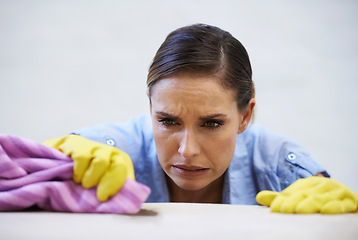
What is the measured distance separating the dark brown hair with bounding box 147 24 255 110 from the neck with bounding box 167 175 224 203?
31 centimetres

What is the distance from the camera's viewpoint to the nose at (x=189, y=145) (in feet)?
2.82

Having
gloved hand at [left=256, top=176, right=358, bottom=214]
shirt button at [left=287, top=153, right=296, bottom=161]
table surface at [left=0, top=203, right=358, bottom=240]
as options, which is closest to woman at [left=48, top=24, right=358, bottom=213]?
shirt button at [left=287, top=153, right=296, bottom=161]

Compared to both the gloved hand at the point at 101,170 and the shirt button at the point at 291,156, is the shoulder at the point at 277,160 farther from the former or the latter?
the gloved hand at the point at 101,170

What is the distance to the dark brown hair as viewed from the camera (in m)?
0.93

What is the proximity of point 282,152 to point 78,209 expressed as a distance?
30.3 inches

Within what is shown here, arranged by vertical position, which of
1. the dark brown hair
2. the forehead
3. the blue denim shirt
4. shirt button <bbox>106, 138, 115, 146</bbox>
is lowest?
the blue denim shirt

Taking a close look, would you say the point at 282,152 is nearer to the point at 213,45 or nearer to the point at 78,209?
the point at 213,45

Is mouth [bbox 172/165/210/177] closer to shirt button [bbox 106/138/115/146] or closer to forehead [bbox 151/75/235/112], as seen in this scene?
forehead [bbox 151/75/235/112]

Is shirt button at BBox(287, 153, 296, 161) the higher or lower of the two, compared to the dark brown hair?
lower

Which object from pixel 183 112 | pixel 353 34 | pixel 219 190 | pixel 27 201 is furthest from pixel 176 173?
pixel 353 34

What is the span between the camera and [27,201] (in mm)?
562

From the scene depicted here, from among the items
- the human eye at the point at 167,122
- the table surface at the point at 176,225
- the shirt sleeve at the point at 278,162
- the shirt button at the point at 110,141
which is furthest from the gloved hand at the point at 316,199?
the shirt button at the point at 110,141

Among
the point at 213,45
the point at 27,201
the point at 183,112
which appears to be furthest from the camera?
the point at 213,45

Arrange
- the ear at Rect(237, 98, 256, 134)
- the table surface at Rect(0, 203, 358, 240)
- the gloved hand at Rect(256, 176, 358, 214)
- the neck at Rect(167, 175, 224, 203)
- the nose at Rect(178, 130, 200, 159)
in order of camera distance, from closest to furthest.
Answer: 1. the table surface at Rect(0, 203, 358, 240)
2. the gloved hand at Rect(256, 176, 358, 214)
3. the nose at Rect(178, 130, 200, 159)
4. the ear at Rect(237, 98, 256, 134)
5. the neck at Rect(167, 175, 224, 203)
